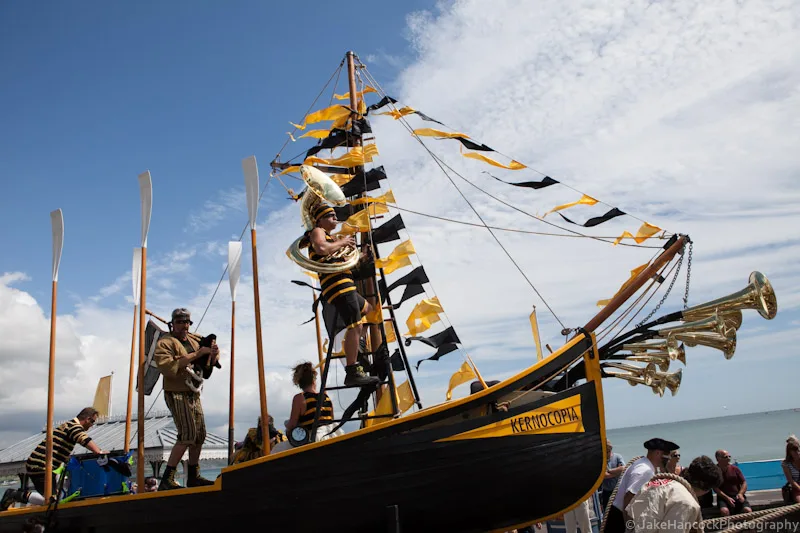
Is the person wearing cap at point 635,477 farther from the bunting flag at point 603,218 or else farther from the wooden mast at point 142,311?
the wooden mast at point 142,311

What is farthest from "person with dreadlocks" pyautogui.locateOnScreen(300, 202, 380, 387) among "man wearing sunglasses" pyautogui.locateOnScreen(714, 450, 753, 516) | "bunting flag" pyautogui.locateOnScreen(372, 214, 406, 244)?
"man wearing sunglasses" pyautogui.locateOnScreen(714, 450, 753, 516)

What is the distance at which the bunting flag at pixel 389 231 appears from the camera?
664cm

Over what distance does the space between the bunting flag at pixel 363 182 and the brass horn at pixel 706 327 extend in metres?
3.95

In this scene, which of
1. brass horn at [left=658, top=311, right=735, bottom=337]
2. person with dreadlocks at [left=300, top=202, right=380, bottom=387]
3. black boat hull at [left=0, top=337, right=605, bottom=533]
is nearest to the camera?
black boat hull at [left=0, top=337, right=605, bottom=533]

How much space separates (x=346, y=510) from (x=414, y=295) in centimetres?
236

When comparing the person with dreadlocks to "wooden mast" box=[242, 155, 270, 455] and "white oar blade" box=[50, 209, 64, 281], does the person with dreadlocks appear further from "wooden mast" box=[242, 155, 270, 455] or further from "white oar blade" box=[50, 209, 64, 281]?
"white oar blade" box=[50, 209, 64, 281]

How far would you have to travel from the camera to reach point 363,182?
7391 millimetres

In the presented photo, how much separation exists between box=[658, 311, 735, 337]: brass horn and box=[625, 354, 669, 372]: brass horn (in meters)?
0.29

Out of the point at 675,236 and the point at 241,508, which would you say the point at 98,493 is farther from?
the point at 675,236

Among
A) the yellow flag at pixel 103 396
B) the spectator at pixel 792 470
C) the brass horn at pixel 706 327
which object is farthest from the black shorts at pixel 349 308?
the yellow flag at pixel 103 396

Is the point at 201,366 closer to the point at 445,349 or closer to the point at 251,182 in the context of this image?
the point at 251,182

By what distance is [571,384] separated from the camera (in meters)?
5.50

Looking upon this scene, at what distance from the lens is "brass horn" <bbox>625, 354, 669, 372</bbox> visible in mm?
5586

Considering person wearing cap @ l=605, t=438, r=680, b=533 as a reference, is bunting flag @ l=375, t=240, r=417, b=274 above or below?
above
